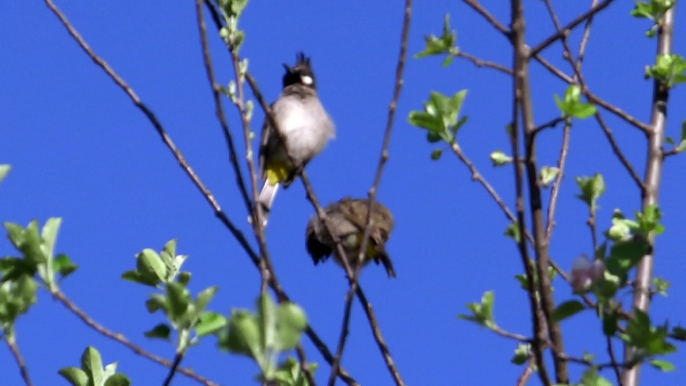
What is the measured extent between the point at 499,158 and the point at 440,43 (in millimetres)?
331

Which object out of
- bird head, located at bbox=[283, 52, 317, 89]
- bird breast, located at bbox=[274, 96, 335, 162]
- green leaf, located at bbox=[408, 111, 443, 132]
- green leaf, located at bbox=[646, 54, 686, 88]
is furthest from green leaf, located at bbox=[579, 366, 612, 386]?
bird head, located at bbox=[283, 52, 317, 89]

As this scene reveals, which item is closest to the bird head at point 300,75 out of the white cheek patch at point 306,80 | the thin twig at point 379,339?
the white cheek patch at point 306,80

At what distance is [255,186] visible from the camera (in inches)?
90.0

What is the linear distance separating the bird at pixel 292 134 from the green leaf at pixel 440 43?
3.57 meters

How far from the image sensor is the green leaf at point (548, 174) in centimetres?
272

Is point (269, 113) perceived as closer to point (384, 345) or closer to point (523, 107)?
point (384, 345)

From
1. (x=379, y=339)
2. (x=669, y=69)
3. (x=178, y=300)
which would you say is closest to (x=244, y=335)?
(x=178, y=300)

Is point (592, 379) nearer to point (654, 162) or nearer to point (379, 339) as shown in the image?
point (379, 339)

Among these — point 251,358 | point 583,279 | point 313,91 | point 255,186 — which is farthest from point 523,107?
point 313,91

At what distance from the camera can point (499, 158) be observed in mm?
2703

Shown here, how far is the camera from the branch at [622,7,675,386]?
8.33ft

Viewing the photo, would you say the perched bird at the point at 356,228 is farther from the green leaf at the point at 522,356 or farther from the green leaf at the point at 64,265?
the green leaf at the point at 64,265

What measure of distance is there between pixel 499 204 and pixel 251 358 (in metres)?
1.33

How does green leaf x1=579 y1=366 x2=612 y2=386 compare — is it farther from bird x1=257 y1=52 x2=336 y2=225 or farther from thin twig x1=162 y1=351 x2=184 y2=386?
bird x1=257 y1=52 x2=336 y2=225
